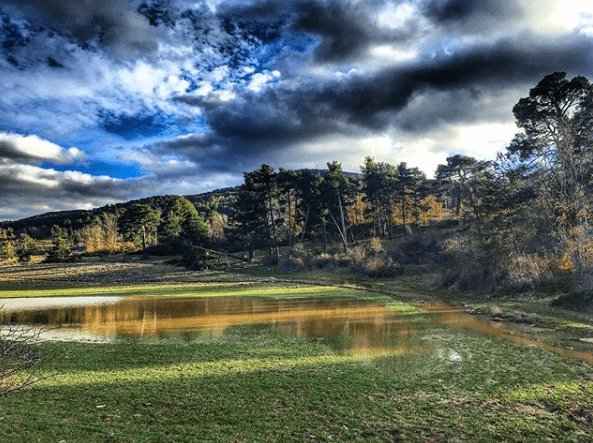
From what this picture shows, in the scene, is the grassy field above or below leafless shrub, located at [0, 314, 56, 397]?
below

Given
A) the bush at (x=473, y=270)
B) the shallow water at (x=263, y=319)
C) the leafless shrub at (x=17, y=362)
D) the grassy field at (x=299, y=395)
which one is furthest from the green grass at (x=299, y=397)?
the bush at (x=473, y=270)

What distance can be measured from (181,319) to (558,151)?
1310 inches

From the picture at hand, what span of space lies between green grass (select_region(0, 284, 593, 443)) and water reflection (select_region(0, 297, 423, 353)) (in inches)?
83.3

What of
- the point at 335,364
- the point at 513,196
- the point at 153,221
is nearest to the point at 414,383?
the point at 335,364

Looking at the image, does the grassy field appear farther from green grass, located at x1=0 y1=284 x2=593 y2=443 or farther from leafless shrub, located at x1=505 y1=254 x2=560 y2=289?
leafless shrub, located at x1=505 y1=254 x2=560 y2=289

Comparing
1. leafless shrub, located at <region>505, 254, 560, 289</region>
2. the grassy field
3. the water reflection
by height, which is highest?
leafless shrub, located at <region>505, 254, 560, 289</region>

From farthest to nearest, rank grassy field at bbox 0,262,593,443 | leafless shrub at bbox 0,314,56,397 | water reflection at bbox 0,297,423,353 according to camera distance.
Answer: water reflection at bbox 0,297,423,353
grassy field at bbox 0,262,593,443
leafless shrub at bbox 0,314,56,397

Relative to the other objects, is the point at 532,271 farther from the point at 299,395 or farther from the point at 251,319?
the point at 299,395

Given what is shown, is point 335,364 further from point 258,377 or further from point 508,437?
point 508,437

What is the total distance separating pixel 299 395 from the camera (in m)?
11.4

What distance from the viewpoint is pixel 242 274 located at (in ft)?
210

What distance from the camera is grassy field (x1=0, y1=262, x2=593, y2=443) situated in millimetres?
8977

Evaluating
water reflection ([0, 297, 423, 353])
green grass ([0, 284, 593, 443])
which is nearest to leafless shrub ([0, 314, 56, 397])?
green grass ([0, 284, 593, 443])

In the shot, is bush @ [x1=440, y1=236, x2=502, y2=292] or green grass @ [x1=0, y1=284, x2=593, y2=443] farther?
bush @ [x1=440, y1=236, x2=502, y2=292]
